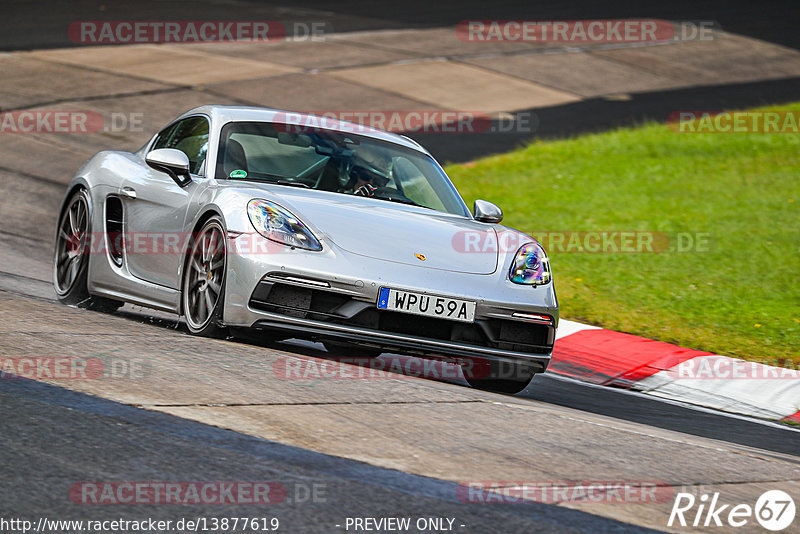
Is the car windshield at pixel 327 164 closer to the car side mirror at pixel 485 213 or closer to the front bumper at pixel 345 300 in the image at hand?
the car side mirror at pixel 485 213

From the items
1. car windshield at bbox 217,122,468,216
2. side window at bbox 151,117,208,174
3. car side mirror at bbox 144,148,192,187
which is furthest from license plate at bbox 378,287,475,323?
side window at bbox 151,117,208,174

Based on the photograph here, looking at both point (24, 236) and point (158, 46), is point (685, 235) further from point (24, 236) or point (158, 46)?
point (158, 46)

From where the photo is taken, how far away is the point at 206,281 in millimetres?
6441

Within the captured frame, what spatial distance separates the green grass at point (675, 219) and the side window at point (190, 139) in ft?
10.9

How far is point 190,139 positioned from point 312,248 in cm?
195

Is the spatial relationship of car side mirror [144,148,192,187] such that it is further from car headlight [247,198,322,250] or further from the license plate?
the license plate

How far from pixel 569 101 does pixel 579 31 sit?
6.74 m

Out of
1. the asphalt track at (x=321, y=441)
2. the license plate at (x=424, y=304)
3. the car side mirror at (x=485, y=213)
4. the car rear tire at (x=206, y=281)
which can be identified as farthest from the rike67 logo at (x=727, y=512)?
the car side mirror at (x=485, y=213)

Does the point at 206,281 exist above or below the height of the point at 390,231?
below

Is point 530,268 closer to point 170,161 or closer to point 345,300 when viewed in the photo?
point 345,300

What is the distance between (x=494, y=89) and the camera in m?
20.2

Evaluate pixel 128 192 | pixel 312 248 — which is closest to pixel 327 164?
pixel 312 248

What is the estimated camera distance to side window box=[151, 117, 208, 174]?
7.39 meters

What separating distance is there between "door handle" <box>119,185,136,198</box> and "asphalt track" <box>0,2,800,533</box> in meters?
1.02
